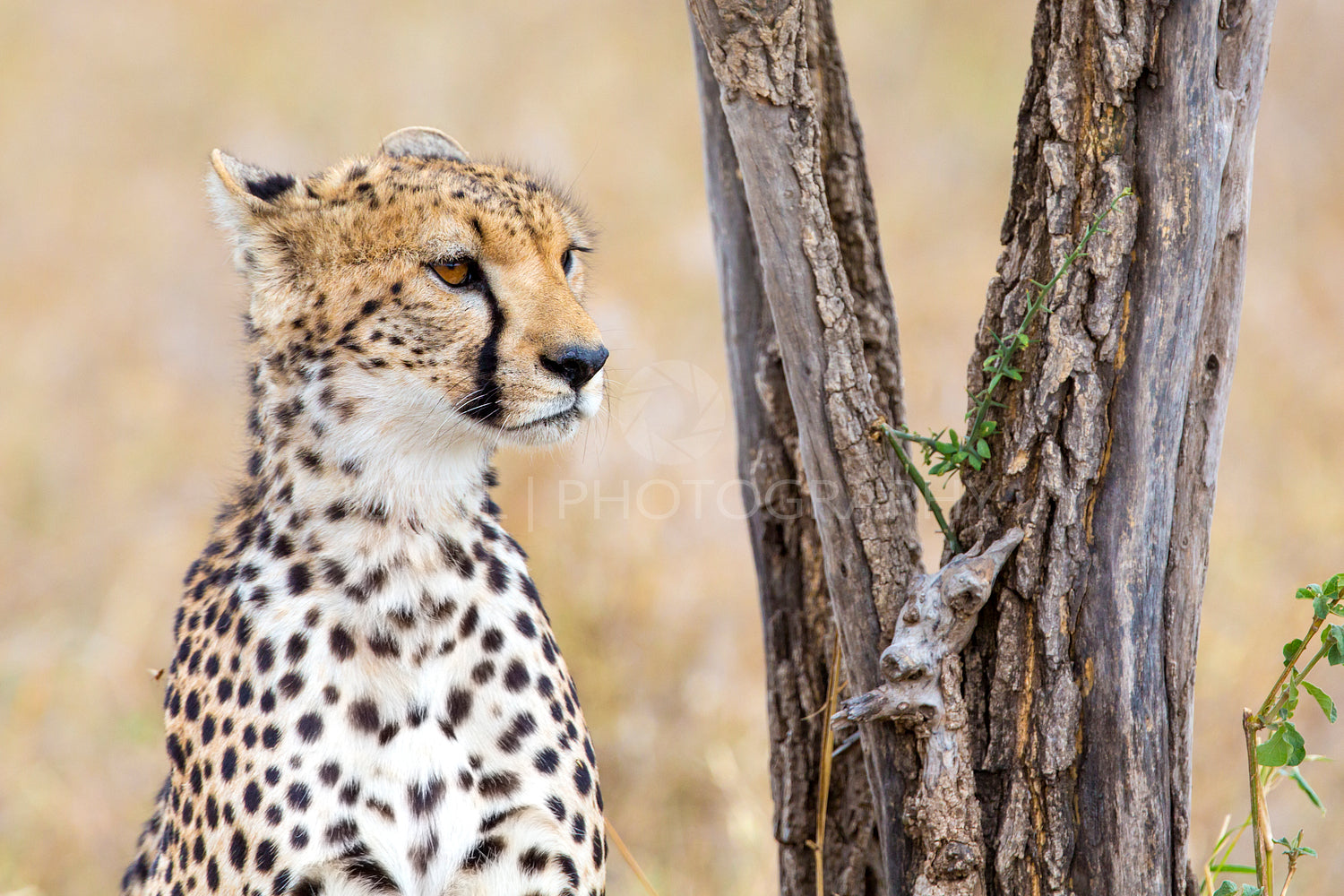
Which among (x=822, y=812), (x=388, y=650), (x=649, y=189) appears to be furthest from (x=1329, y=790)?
(x=649, y=189)

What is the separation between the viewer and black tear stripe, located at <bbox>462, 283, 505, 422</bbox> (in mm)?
1722

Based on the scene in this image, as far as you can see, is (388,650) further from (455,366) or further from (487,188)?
(487,188)

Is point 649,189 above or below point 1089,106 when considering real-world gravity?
above

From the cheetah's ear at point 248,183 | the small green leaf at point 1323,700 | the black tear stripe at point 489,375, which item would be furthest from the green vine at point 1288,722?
the cheetah's ear at point 248,183

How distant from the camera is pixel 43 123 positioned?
6516 mm

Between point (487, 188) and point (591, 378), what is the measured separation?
37cm

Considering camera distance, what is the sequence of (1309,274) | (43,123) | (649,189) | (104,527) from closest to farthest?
(104,527) → (1309,274) → (649,189) → (43,123)

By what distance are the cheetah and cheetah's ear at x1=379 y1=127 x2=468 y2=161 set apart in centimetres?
36

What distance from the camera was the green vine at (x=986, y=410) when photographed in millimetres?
1608

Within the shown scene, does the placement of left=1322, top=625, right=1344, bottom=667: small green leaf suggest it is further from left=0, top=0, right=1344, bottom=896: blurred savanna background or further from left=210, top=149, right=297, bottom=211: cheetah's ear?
left=210, top=149, right=297, bottom=211: cheetah's ear

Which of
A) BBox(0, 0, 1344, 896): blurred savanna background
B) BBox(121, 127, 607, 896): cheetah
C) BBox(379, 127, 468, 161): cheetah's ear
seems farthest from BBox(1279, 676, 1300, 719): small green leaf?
BBox(379, 127, 468, 161): cheetah's ear

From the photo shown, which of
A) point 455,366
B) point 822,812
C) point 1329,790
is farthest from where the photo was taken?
point 1329,790

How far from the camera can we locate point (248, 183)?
1.86 metres

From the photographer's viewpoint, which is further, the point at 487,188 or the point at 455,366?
the point at 487,188
